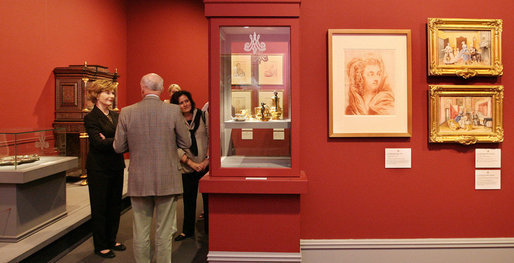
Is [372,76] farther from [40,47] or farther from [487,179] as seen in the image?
[40,47]

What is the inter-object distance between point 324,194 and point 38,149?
2833 millimetres

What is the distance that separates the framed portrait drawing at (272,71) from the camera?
245 cm

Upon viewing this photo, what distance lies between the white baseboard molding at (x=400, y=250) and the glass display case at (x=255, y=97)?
85 centimetres

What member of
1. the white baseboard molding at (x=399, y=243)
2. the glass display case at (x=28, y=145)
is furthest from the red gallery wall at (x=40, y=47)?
the white baseboard molding at (x=399, y=243)

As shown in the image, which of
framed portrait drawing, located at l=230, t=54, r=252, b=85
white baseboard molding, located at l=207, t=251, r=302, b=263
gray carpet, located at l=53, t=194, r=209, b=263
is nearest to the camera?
white baseboard molding, located at l=207, t=251, r=302, b=263

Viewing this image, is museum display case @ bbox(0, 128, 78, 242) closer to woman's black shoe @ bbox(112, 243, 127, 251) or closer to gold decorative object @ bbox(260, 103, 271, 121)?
woman's black shoe @ bbox(112, 243, 127, 251)

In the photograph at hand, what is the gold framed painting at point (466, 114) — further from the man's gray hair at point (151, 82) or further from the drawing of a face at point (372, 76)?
the man's gray hair at point (151, 82)

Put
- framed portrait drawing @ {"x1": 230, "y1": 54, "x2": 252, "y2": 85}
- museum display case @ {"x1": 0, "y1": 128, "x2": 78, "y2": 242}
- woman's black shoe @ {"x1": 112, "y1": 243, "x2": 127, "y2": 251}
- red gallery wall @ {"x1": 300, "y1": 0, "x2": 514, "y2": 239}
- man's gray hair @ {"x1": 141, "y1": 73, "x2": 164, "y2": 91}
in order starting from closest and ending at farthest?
framed portrait drawing @ {"x1": 230, "y1": 54, "x2": 252, "y2": 85}, man's gray hair @ {"x1": 141, "y1": 73, "x2": 164, "y2": 91}, red gallery wall @ {"x1": 300, "y1": 0, "x2": 514, "y2": 239}, museum display case @ {"x1": 0, "y1": 128, "x2": 78, "y2": 242}, woman's black shoe @ {"x1": 112, "y1": 243, "x2": 127, "y2": 251}

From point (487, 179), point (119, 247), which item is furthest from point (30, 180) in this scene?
point (487, 179)

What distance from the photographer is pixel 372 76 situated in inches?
106

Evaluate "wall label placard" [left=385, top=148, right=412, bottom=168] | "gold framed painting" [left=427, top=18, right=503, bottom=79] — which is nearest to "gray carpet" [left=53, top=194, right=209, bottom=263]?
"wall label placard" [left=385, top=148, right=412, bottom=168]

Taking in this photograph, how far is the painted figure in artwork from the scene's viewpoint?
2.70 metres

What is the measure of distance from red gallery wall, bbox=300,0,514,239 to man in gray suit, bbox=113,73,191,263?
103 cm

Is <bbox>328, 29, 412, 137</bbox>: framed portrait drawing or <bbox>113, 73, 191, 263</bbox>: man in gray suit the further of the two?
<bbox>328, 29, 412, 137</bbox>: framed portrait drawing
